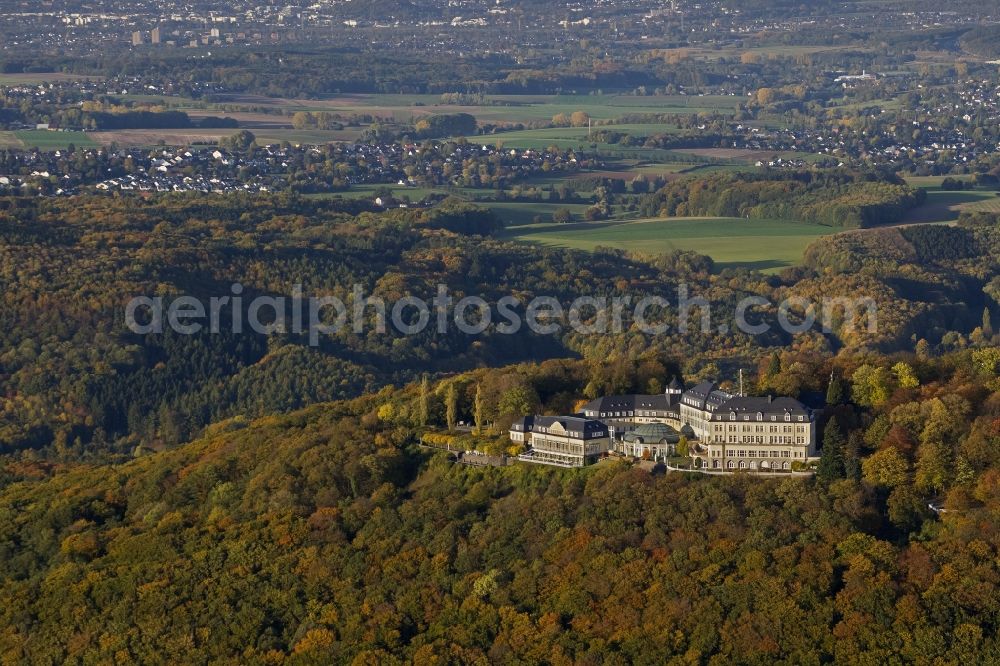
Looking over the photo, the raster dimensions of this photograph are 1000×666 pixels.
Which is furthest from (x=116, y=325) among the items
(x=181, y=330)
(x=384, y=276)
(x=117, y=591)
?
(x=117, y=591)

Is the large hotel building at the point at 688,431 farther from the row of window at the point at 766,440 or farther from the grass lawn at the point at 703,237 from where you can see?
the grass lawn at the point at 703,237

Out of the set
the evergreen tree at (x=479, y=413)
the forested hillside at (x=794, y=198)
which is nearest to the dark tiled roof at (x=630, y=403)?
the evergreen tree at (x=479, y=413)

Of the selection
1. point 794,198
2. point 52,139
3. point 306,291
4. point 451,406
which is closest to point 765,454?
point 451,406

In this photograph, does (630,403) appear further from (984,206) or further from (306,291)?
(984,206)

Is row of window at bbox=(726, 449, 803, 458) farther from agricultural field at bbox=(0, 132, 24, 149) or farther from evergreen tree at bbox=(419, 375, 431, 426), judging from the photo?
agricultural field at bbox=(0, 132, 24, 149)

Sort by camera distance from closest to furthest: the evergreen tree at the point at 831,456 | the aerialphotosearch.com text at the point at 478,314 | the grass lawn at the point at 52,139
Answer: the evergreen tree at the point at 831,456, the aerialphotosearch.com text at the point at 478,314, the grass lawn at the point at 52,139

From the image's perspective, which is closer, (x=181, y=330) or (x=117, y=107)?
(x=181, y=330)

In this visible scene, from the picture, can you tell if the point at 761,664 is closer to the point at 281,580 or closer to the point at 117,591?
the point at 281,580

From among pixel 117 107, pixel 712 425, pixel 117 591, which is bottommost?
pixel 117 107
